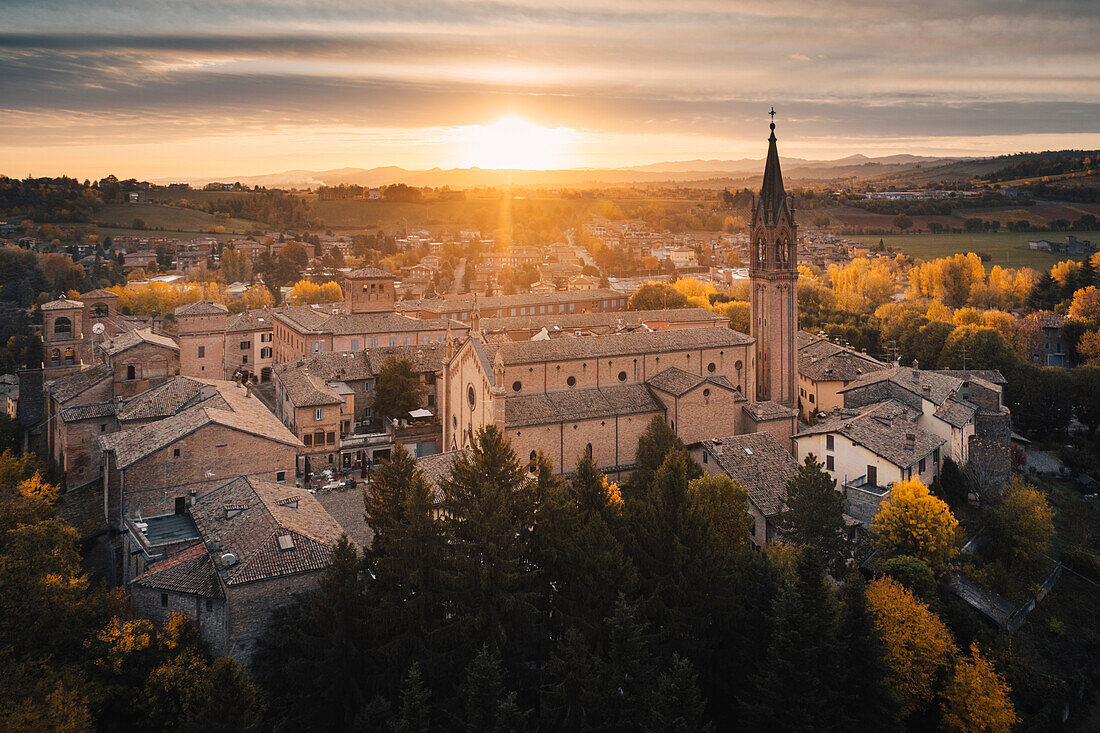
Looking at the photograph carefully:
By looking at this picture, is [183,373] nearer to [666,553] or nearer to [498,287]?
[666,553]

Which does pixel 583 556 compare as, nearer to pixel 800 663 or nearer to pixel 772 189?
pixel 800 663

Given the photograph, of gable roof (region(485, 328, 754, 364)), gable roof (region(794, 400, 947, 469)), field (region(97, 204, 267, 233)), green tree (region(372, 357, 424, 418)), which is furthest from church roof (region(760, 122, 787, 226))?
field (region(97, 204, 267, 233))

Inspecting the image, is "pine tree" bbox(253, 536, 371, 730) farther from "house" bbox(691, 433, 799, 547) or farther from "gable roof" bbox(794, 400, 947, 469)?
"gable roof" bbox(794, 400, 947, 469)

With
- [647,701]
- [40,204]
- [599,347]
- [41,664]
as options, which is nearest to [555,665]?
[647,701]

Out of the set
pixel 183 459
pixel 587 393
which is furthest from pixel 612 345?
pixel 183 459

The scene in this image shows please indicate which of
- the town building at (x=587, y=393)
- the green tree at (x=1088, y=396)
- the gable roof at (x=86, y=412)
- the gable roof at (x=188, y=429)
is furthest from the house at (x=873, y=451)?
the gable roof at (x=86, y=412)

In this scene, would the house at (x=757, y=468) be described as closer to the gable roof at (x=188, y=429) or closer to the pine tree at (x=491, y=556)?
the pine tree at (x=491, y=556)
